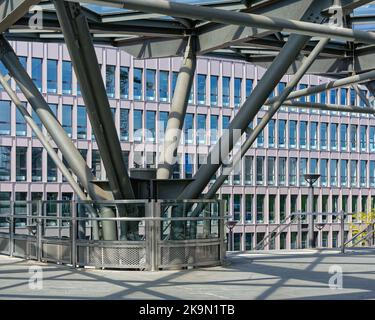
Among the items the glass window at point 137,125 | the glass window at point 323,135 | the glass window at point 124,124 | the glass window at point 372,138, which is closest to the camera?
the glass window at point 124,124

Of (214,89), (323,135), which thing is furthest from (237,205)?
(323,135)

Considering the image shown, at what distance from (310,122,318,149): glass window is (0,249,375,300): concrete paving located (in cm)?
6406

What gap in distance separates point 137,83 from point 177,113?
4874cm

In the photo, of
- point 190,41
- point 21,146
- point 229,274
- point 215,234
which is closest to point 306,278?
point 229,274

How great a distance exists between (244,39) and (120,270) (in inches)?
270

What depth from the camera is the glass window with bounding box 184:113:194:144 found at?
68688 millimetres

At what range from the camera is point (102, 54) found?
63.8 m

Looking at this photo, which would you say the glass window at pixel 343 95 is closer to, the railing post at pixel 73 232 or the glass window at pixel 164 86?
the glass window at pixel 164 86

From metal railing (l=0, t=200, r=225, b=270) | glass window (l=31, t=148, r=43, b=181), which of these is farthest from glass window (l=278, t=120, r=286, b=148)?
metal railing (l=0, t=200, r=225, b=270)

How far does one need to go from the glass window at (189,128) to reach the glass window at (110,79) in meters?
8.03

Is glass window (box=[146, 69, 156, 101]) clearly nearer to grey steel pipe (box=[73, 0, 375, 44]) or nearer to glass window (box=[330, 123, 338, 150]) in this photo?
glass window (box=[330, 123, 338, 150])

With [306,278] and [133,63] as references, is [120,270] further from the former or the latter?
[133,63]

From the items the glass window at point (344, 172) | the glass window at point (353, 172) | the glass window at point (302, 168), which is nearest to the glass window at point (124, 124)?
the glass window at point (302, 168)

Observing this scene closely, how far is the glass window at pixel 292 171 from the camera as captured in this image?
78938 millimetres
